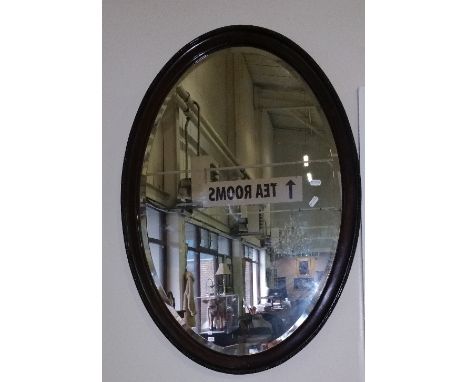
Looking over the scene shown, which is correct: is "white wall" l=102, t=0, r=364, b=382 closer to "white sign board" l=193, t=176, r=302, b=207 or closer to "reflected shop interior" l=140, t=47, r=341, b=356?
"reflected shop interior" l=140, t=47, r=341, b=356

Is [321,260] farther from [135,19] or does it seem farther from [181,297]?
[135,19]

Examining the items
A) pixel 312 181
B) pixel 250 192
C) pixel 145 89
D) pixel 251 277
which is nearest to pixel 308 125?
pixel 312 181

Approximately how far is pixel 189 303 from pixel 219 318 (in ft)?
0.36

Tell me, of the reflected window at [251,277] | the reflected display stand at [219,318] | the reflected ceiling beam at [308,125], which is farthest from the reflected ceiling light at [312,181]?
the reflected display stand at [219,318]

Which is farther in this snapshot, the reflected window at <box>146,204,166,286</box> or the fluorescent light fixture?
the reflected window at <box>146,204,166,286</box>

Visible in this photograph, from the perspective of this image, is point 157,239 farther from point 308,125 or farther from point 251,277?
point 308,125

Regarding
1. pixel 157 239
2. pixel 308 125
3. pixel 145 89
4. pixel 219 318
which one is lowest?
pixel 219 318

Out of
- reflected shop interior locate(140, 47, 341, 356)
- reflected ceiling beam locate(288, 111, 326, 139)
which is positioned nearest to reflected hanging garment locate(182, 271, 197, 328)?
reflected shop interior locate(140, 47, 341, 356)

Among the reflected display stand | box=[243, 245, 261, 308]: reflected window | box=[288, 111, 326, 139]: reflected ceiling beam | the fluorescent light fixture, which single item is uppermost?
box=[288, 111, 326, 139]: reflected ceiling beam

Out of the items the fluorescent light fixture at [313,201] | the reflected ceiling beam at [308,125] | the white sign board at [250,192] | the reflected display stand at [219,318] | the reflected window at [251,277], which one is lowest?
the reflected display stand at [219,318]

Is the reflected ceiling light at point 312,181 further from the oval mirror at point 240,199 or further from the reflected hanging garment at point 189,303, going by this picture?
the reflected hanging garment at point 189,303

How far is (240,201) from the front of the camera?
1.60 meters

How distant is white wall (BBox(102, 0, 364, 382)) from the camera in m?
1.50

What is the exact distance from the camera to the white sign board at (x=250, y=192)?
1548 millimetres
